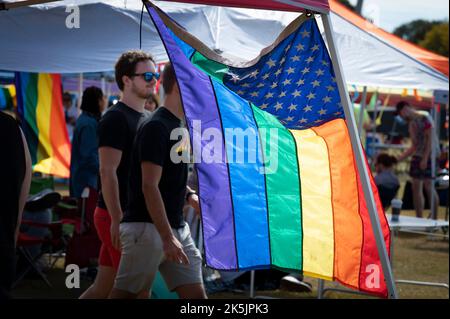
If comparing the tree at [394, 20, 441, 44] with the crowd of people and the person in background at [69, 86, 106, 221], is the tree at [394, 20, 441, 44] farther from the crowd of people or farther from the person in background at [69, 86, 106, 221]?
the crowd of people

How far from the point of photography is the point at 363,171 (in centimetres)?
420

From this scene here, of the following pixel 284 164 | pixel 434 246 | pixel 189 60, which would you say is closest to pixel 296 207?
pixel 284 164

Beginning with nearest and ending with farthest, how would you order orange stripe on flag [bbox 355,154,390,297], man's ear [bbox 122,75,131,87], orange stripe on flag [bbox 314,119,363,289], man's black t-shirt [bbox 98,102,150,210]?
1. orange stripe on flag [bbox 355,154,390,297]
2. orange stripe on flag [bbox 314,119,363,289]
3. man's black t-shirt [bbox 98,102,150,210]
4. man's ear [bbox 122,75,131,87]

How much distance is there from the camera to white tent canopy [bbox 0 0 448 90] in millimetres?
6418

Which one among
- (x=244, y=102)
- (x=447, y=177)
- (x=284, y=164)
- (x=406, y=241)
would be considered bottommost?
(x=406, y=241)

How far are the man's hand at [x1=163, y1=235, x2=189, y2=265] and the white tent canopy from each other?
5.17 feet

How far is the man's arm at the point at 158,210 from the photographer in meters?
4.70

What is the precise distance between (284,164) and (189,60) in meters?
0.71

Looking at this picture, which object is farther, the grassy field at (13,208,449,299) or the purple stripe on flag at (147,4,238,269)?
the grassy field at (13,208,449,299)

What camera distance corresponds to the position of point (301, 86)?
4395 millimetres

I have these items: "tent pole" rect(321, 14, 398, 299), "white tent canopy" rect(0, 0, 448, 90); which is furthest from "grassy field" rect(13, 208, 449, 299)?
"tent pole" rect(321, 14, 398, 299)

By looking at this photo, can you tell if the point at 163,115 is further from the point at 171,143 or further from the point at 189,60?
the point at 189,60

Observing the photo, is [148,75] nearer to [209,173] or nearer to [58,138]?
[209,173]
